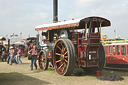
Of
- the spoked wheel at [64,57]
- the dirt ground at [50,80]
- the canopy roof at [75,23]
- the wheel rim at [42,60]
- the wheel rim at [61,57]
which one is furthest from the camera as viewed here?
the wheel rim at [42,60]

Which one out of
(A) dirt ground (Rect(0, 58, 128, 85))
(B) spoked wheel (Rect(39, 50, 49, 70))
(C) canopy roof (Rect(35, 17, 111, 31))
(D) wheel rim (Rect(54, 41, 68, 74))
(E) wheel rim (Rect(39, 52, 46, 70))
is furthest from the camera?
(E) wheel rim (Rect(39, 52, 46, 70))

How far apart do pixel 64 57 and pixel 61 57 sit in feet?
0.77

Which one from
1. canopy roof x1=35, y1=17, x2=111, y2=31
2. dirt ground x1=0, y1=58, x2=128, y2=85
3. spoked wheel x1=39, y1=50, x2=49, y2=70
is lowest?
dirt ground x1=0, y1=58, x2=128, y2=85

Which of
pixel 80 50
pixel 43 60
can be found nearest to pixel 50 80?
pixel 80 50

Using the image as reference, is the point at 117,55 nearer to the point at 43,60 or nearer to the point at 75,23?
the point at 75,23

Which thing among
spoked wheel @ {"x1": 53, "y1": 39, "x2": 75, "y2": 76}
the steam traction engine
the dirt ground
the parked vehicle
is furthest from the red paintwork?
spoked wheel @ {"x1": 53, "y1": 39, "x2": 75, "y2": 76}

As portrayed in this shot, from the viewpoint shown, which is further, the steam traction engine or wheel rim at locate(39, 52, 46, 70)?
wheel rim at locate(39, 52, 46, 70)

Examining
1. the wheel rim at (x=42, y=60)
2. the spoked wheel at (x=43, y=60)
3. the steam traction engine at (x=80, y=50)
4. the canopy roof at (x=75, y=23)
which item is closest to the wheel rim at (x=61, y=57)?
the steam traction engine at (x=80, y=50)

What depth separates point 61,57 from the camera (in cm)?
941

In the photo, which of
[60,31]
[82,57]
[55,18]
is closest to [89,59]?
[82,57]

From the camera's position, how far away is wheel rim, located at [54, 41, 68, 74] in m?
9.18

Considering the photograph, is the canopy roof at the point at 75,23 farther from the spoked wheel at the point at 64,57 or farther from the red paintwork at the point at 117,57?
the red paintwork at the point at 117,57

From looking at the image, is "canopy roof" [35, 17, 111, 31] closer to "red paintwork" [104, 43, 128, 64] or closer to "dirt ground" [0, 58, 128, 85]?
"red paintwork" [104, 43, 128, 64]

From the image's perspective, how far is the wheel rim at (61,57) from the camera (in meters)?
9.18
